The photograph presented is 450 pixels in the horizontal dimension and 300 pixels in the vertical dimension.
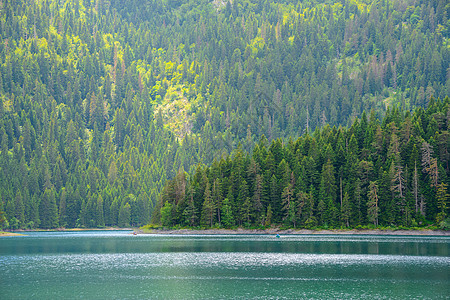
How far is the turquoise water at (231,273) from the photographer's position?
7275 cm

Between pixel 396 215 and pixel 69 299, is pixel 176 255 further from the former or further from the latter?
pixel 396 215

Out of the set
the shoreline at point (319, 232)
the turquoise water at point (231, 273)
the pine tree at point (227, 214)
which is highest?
the pine tree at point (227, 214)

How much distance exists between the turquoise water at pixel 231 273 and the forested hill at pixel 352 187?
43.5 metres

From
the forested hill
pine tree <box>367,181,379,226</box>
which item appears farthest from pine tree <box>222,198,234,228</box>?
pine tree <box>367,181,379,226</box>

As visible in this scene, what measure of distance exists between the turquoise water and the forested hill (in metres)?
43.5

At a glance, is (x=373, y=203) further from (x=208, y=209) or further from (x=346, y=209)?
(x=208, y=209)

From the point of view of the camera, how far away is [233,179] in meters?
199

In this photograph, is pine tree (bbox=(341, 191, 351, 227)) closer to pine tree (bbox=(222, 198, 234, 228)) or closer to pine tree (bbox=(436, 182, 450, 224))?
pine tree (bbox=(436, 182, 450, 224))

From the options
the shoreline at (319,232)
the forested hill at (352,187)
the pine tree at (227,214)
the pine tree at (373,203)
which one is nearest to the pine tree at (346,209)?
the forested hill at (352,187)

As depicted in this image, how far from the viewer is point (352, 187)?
184500 mm

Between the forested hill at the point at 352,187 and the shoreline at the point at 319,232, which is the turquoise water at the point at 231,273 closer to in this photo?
the shoreline at the point at 319,232

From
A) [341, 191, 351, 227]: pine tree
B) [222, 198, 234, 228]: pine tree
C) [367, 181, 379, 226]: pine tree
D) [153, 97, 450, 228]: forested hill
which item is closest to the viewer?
[367, 181, 379, 226]: pine tree

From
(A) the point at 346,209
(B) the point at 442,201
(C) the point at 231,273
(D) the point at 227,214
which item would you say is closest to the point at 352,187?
(A) the point at 346,209

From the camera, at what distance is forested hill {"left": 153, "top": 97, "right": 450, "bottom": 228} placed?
176 meters
